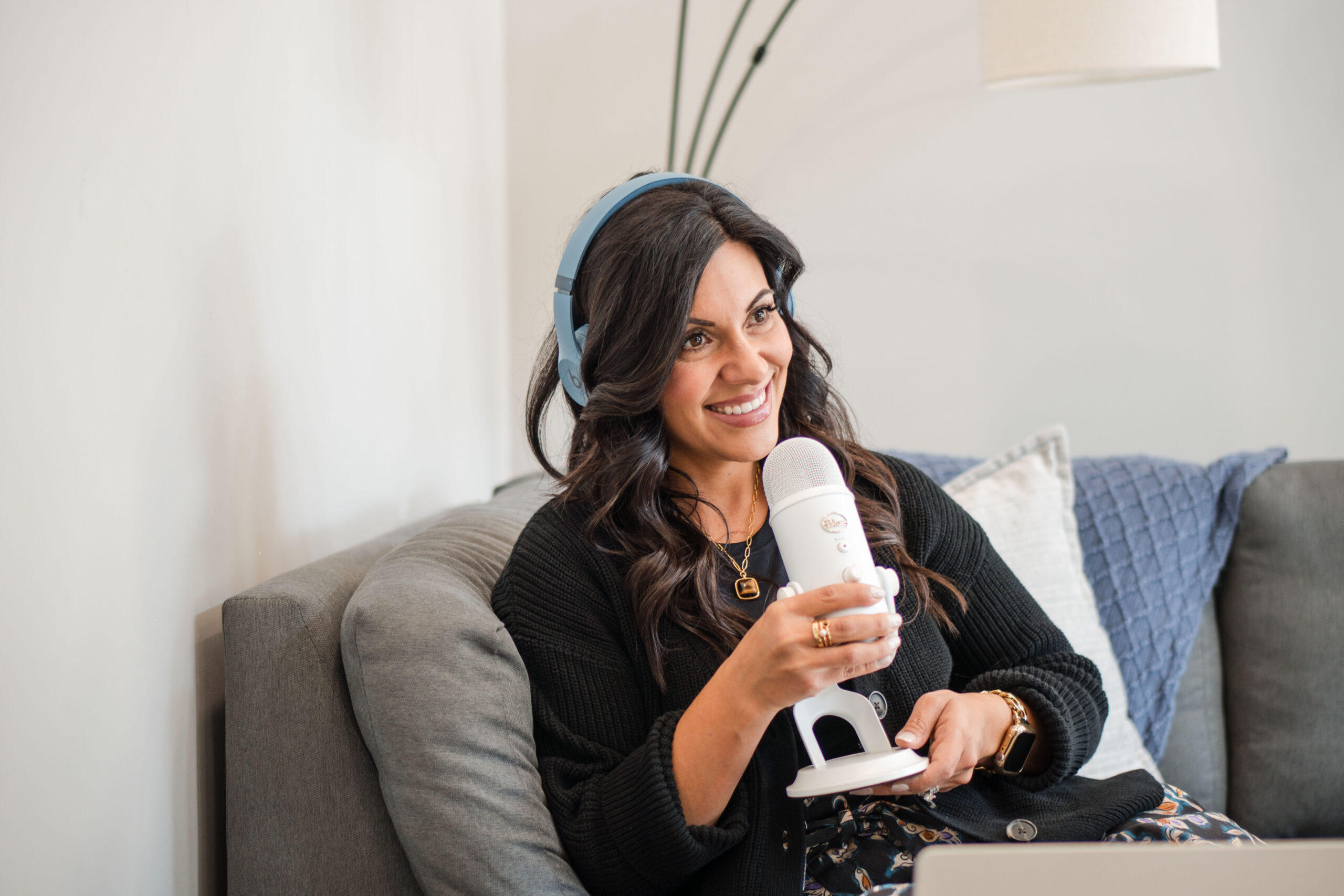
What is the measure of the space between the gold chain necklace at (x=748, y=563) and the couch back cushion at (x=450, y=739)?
29 centimetres

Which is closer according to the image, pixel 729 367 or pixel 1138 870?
pixel 1138 870

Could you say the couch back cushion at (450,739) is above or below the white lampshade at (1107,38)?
below

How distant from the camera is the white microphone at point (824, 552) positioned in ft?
2.95

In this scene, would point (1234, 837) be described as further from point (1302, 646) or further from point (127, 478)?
point (127, 478)

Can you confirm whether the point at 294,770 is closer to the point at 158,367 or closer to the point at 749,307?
the point at 158,367

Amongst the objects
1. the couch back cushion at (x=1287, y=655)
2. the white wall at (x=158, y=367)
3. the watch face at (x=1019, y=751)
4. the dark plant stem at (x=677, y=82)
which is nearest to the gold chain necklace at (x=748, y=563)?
the watch face at (x=1019, y=751)

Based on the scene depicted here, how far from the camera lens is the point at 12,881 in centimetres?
75

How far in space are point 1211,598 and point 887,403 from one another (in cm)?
101

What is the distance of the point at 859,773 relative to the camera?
958 millimetres

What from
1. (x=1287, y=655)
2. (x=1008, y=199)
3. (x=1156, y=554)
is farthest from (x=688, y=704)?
(x=1008, y=199)

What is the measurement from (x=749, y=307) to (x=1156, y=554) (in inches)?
39.4

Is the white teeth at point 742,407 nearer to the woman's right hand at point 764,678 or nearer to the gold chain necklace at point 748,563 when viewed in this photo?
the gold chain necklace at point 748,563

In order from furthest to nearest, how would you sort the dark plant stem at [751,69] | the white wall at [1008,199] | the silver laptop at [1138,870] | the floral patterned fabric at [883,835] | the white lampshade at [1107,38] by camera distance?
the white wall at [1008,199] → the dark plant stem at [751,69] → the white lampshade at [1107,38] → the floral patterned fabric at [883,835] → the silver laptop at [1138,870]

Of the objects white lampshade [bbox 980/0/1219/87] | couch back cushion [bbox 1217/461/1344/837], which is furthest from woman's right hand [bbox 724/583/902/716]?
white lampshade [bbox 980/0/1219/87]
